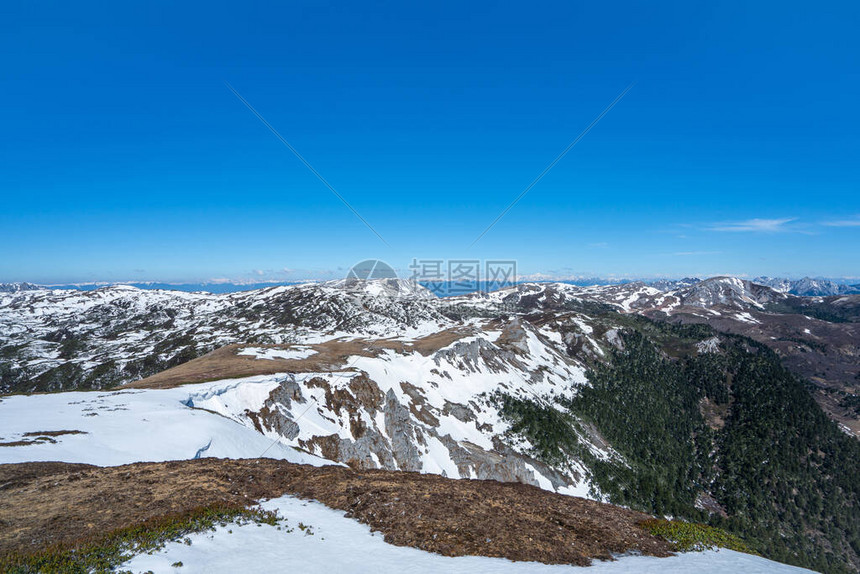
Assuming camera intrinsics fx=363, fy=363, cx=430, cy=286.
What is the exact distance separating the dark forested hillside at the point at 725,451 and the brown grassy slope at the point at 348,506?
251 ft

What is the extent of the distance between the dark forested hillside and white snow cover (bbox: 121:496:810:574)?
261 ft

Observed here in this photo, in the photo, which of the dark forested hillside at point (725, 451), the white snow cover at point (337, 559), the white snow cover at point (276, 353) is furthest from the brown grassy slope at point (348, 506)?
the dark forested hillside at point (725, 451)

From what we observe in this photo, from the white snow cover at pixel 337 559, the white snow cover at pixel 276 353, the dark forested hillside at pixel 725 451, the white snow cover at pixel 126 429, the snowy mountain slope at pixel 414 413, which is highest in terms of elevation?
the white snow cover at pixel 337 559

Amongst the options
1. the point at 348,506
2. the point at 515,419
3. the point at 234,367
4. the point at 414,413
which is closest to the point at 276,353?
the point at 234,367

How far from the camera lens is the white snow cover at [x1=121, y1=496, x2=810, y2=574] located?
44.5ft

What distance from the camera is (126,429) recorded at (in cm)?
3103

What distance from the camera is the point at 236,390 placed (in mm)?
48094

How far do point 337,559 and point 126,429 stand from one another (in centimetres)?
2755

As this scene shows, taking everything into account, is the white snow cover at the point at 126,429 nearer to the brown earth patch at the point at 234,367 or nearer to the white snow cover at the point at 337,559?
the brown earth patch at the point at 234,367

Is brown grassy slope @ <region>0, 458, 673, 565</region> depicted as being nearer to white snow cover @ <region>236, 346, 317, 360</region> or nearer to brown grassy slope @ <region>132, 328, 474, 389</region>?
brown grassy slope @ <region>132, 328, 474, 389</region>

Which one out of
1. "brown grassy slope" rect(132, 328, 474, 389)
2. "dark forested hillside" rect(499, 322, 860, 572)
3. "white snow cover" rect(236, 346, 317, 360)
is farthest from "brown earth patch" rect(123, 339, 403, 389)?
"dark forested hillside" rect(499, 322, 860, 572)

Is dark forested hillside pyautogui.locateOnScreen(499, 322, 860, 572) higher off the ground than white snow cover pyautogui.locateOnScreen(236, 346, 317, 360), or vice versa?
white snow cover pyautogui.locateOnScreen(236, 346, 317, 360)

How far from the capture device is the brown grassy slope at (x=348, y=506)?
52.7 feet

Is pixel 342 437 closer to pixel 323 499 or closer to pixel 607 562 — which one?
pixel 323 499
